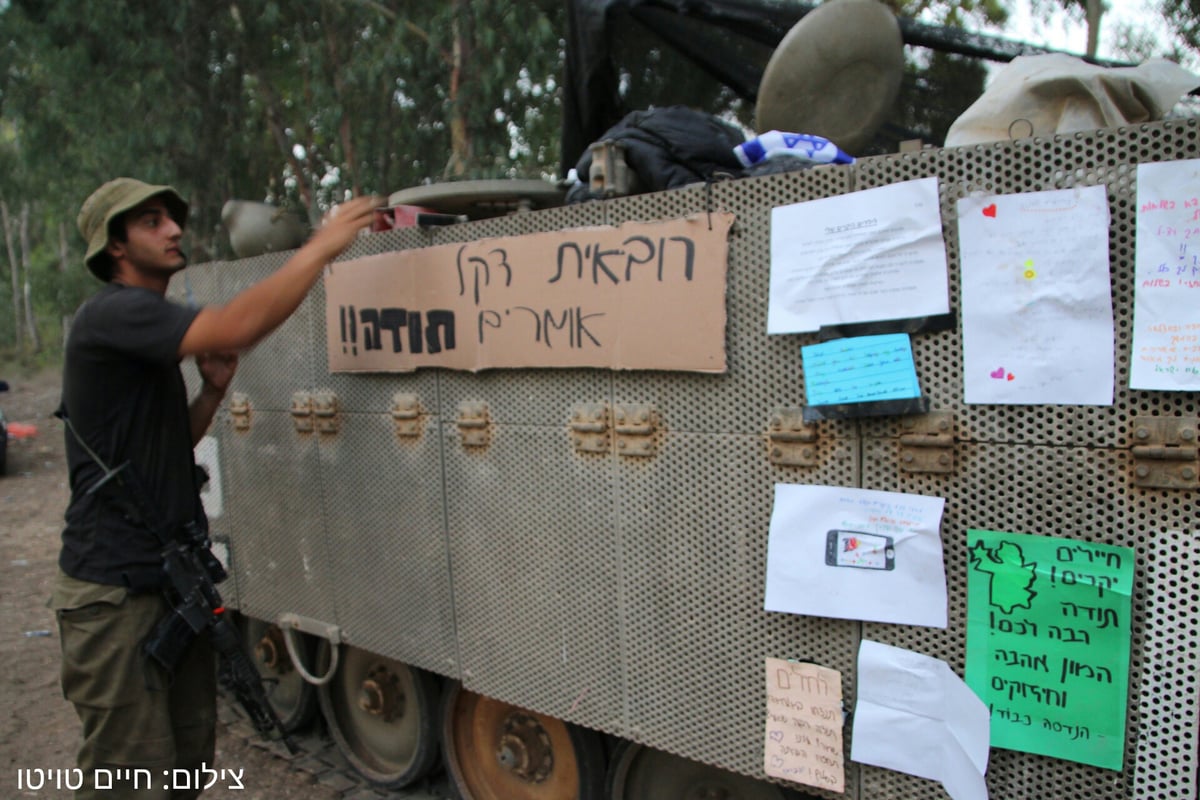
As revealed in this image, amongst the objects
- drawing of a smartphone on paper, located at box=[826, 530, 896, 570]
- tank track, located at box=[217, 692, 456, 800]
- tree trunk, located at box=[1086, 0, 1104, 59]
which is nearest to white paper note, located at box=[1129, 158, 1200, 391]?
drawing of a smartphone on paper, located at box=[826, 530, 896, 570]

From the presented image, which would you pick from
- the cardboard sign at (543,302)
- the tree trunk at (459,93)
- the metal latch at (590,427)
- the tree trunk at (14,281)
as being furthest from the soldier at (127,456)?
the tree trunk at (14,281)

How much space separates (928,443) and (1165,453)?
18.8 inches

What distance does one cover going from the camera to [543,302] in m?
2.73

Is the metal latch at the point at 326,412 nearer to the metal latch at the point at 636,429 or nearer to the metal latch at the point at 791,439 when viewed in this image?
the metal latch at the point at 636,429

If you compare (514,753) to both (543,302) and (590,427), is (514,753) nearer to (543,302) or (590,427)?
(590,427)

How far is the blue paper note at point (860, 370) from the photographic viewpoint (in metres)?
2.02

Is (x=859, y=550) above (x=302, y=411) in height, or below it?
below

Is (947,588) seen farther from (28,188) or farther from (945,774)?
(28,188)

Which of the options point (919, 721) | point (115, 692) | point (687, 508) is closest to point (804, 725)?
point (919, 721)

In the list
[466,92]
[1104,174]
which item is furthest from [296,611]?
[466,92]

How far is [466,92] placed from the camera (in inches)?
260

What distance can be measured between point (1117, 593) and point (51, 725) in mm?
5431

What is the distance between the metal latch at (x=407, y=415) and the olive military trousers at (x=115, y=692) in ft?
3.34

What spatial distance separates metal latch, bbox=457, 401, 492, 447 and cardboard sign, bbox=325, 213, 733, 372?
0.51ft
